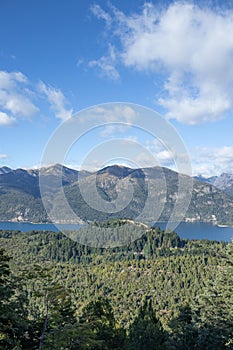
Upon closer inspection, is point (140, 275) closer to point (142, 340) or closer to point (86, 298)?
point (86, 298)

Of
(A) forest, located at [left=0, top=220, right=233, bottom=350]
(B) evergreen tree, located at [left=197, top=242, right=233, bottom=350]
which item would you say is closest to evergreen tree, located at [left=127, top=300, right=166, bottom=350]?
(A) forest, located at [left=0, top=220, right=233, bottom=350]

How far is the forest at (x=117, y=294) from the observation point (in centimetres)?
638

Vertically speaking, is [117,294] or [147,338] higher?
[147,338]

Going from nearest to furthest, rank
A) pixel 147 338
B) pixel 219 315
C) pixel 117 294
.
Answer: pixel 219 315
pixel 147 338
pixel 117 294

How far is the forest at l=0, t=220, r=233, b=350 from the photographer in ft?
20.9

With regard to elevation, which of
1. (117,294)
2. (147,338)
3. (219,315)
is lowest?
(117,294)

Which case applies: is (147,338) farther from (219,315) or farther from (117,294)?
(117,294)

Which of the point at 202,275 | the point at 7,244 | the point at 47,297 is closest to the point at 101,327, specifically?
A: the point at 47,297

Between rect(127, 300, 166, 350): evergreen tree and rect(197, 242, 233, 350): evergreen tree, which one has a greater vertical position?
rect(197, 242, 233, 350): evergreen tree

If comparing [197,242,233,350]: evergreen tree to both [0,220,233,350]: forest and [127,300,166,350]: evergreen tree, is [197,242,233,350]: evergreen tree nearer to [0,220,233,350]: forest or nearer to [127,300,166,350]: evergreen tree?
[0,220,233,350]: forest

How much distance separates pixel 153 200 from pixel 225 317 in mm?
6353

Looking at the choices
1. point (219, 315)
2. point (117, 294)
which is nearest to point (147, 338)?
point (219, 315)

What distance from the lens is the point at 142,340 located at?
1512 cm

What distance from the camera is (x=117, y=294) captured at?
2088 inches
